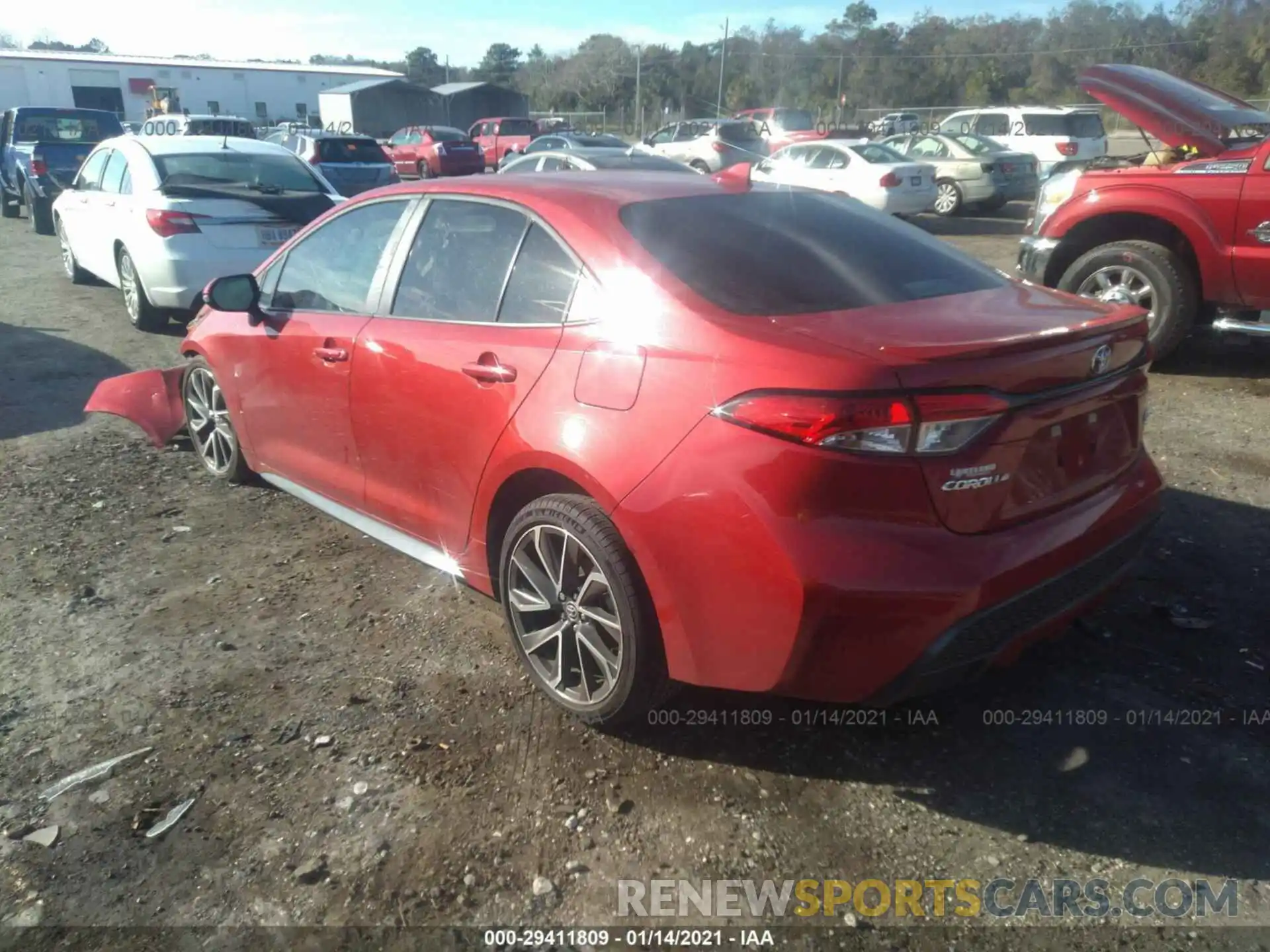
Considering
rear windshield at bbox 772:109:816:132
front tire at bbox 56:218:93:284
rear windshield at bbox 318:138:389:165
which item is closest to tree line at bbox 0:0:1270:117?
rear windshield at bbox 772:109:816:132

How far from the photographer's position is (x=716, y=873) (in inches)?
99.4

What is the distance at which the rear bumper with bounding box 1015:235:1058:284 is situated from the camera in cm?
731

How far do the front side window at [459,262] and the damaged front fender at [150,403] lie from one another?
8.37ft

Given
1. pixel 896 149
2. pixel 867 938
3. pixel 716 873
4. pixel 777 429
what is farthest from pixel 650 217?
pixel 896 149

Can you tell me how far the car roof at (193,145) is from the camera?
8633 mm

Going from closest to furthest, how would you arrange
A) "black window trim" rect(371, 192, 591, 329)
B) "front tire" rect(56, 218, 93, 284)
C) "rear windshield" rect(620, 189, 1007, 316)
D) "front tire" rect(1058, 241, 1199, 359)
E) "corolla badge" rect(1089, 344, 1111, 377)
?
"corolla badge" rect(1089, 344, 1111, 377) → "rear windshield" rect(620, 189, 1007, 316) → "black window trim" rect(371, 192, 591, 329) → "front tire" rect(1058, 241, 1199, 359) → "front tire" rect(56, 218, 93, 284)

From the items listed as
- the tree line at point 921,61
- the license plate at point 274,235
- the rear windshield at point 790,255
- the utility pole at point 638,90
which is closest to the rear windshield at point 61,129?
→ the license plate at point 274,235

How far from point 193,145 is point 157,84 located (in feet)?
177

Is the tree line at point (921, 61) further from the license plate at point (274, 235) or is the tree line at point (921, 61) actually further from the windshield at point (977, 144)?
the license plate at point (274, 235)

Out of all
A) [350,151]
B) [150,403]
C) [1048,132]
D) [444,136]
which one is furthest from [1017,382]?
[444,136]

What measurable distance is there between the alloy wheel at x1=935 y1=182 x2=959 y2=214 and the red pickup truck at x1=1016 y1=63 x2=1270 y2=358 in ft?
33.8

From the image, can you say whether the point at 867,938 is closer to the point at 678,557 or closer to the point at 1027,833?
the point at 1027,833

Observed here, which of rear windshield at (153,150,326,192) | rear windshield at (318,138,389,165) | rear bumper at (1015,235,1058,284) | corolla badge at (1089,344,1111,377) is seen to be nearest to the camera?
corolla badge at (1089,344,1111,377)

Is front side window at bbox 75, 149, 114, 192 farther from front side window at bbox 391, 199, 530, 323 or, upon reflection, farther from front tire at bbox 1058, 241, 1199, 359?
front tire at bbox 1058, 241, 1199, 359
